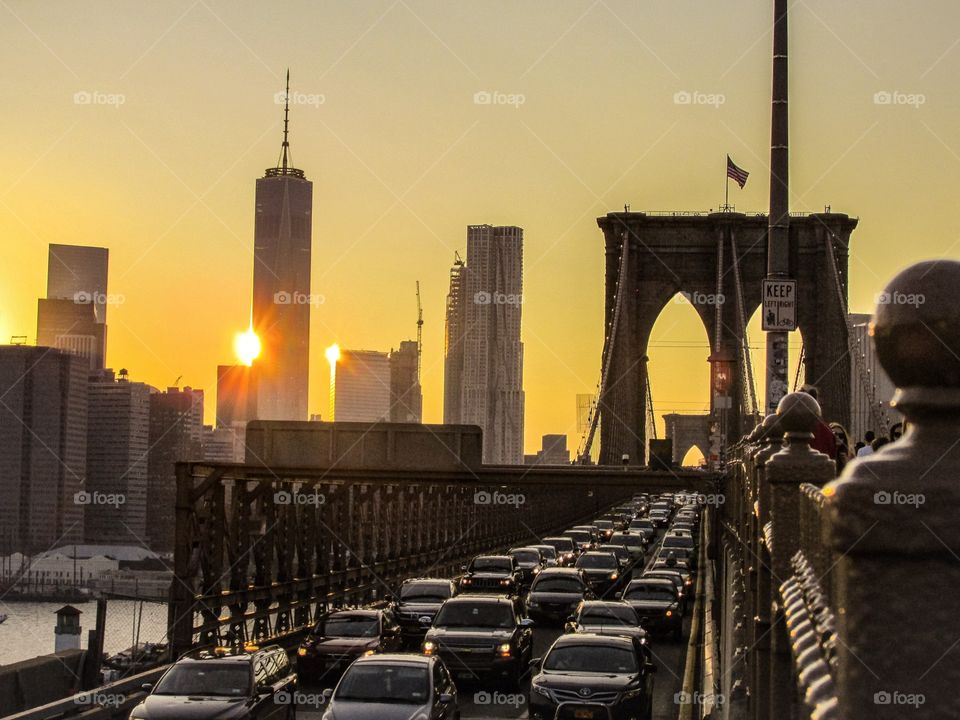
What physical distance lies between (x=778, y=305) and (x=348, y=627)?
9441mm

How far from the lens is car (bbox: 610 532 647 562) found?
183 ft

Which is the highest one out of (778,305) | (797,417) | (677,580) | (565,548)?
(778,305)

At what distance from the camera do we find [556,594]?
115ft

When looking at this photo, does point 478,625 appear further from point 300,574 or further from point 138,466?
point 138,466

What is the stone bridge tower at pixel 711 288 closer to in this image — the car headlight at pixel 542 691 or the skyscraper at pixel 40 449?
the car headlight at pixel 542 691

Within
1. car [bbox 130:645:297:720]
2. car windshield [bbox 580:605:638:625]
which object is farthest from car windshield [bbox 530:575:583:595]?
car [bbox 130:645:297:720]

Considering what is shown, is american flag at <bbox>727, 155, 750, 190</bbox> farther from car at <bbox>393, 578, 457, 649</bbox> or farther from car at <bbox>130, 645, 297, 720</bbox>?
car at <bbox>130, 645, 297, 720</bbox>

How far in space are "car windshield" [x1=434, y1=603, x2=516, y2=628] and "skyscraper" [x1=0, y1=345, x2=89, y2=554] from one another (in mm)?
148503

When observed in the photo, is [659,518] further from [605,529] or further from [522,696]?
[522,696]

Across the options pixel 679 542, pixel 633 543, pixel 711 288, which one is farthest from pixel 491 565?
pixel 711 288

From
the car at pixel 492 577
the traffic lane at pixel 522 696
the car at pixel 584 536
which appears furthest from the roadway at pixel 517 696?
the car at pixel 584 536

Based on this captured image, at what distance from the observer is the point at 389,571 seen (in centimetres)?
4984

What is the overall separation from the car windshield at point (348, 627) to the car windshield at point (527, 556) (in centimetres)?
2191

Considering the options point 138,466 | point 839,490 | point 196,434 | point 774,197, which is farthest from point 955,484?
point 196,434
